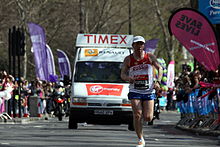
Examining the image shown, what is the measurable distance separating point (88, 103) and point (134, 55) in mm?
7021

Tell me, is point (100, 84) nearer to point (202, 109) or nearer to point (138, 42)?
point (202, 109)

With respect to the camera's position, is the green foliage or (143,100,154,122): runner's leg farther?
the green foliage

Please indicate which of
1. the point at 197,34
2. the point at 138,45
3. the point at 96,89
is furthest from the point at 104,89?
the point at 138,45

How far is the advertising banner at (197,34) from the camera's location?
81.0 ft

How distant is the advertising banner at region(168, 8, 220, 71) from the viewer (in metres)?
24.7

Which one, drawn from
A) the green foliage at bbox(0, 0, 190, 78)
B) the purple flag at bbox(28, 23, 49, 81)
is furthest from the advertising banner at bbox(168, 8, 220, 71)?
the green foliage at bbox(0, 0, 190, 78)

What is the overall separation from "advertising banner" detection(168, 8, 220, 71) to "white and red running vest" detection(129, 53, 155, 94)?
361 inches

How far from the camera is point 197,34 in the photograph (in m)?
25.4

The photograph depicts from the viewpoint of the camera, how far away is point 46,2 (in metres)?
57.2

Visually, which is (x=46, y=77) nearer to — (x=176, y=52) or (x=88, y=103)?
(x=88, y=103)

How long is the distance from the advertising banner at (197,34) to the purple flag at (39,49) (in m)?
15.6

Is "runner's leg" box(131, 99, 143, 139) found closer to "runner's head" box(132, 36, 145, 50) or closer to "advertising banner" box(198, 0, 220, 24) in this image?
"runner's head" box(132, 36, 145, 50)

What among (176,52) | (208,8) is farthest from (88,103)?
(176,52)

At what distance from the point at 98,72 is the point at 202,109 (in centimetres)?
297
